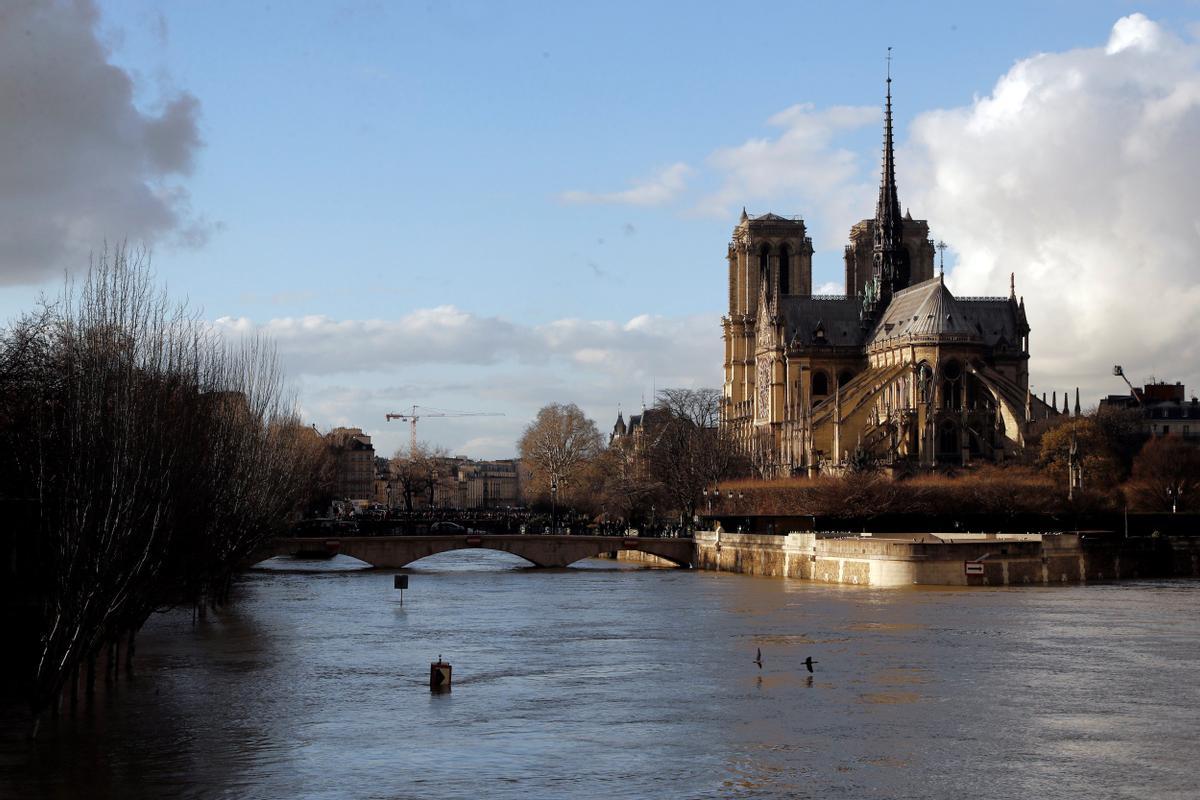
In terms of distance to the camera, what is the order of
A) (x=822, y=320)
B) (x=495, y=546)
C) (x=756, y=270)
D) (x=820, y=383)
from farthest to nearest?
(x=756, y=270), (x=822, y=320), (x=820, y=383), (x=495, y=546)

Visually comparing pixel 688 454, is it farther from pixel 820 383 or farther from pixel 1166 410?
pixel 1166 410

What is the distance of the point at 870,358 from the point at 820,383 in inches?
226

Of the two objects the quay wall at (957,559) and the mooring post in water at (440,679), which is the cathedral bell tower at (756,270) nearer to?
the quay wall at (957,559)

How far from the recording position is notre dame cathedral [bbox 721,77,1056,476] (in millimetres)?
102938

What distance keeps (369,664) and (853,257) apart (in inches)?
4371

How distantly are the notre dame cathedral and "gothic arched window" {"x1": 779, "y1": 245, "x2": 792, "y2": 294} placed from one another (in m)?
0.12

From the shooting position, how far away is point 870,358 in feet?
393

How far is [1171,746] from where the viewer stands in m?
28.5

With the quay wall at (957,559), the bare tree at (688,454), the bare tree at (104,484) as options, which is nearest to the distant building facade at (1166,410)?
the bare tree at (688,454)

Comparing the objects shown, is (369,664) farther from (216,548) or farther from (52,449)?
(52,449)

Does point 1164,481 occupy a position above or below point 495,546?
above

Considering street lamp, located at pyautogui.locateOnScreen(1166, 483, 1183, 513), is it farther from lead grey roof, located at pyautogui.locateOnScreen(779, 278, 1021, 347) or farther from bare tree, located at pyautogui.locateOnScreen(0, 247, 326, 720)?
bare tree, located at pyautogui.locateOnScreen(0, 247, 326, 720)

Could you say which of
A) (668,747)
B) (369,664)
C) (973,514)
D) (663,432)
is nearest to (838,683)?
(668,747)

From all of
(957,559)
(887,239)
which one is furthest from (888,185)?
(957,559)
